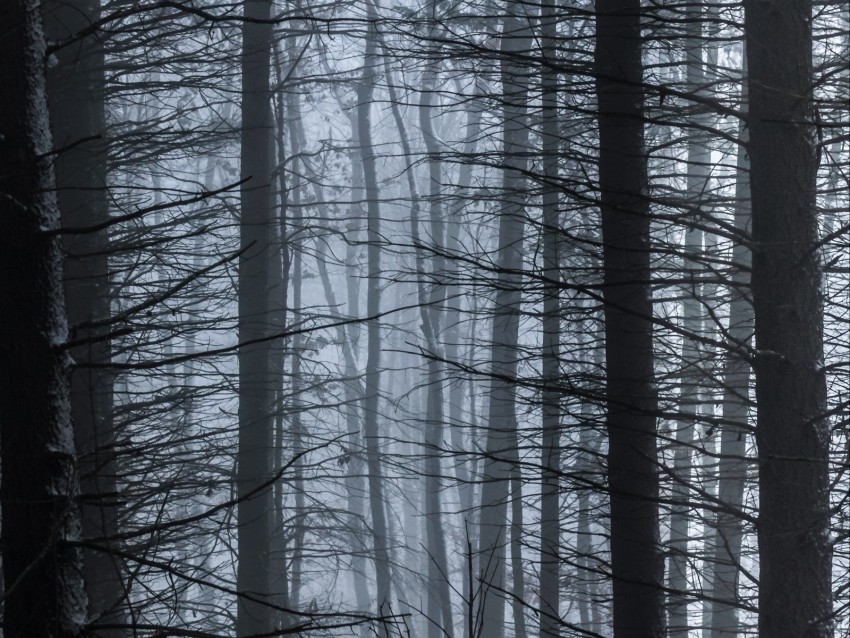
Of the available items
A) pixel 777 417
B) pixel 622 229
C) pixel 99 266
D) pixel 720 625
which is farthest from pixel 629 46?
pixel 720 625

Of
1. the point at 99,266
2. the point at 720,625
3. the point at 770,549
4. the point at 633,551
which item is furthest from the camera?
the point at 720,625

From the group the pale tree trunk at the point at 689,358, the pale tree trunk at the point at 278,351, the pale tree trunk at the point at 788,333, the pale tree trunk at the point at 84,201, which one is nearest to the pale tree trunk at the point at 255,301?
the pale tree trunk at the point at 278,351

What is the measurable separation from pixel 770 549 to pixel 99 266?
5.75 metres

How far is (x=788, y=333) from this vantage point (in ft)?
14.7

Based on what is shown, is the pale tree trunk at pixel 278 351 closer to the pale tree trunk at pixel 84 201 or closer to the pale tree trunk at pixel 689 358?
the pale tree trunk at pixel 84 201

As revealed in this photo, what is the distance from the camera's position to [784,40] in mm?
4543

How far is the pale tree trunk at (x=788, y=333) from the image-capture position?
171 inches

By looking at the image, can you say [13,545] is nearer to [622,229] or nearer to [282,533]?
[622,229]

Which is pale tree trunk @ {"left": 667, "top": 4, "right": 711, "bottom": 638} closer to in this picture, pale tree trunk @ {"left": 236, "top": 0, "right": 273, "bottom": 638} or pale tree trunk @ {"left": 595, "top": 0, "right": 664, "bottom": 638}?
pale tree trunk @ {"left": 595, "top": 0, "right": 664, "bottom": 638}

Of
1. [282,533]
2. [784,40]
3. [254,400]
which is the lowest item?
[282,533]

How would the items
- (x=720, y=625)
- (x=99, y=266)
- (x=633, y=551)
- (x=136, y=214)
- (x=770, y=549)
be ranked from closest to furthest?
(x=136, y=214)
(x=770, y=549)
(x=633, y=551)
(x=99, y=266)
(x=720, y=625)

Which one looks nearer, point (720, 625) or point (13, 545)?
point (13, 545)

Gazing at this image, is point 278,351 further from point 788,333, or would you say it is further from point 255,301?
point 788,333

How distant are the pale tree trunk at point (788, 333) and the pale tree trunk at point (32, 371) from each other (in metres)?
3.41
